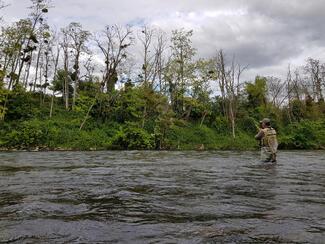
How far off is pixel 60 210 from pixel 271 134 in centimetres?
1117

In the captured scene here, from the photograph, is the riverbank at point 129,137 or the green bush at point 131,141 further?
the green bush at point 131,141

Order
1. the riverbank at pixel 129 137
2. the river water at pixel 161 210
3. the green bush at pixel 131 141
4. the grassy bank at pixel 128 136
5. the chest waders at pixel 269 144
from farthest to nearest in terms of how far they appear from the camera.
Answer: the green bush at pixel 131 141 < the grassy bank at pixel 128 136 < the riverbank at pixel 129 137 < the chest waders at pixel 269 144 < the river water at pixel 161 210

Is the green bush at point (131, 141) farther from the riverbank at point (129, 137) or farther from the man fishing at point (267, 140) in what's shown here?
the man fishing at point (267, 140)

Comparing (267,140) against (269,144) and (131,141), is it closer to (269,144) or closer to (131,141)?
(269,144)

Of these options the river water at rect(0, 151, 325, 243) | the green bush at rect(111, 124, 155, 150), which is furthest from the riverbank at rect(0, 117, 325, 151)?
the river water at rect(0, 151, 325, 243)

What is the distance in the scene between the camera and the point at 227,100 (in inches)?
2136

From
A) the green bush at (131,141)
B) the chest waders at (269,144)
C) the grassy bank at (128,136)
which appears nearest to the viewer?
the chest waders at (269,144)

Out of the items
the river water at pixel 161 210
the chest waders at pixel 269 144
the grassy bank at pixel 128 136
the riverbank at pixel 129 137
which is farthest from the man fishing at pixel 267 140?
the grassy bank at pixel 128 136

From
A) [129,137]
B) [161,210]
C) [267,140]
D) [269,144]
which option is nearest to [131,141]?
[129,137]

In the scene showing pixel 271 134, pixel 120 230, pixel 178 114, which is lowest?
pixel 120 230

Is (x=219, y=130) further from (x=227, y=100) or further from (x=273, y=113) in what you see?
(x=273, y=113)

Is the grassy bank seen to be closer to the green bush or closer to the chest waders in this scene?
the green bush

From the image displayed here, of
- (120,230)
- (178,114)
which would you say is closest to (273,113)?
(178,114)

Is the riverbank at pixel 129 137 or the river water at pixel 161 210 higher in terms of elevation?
the riverbank at pixel 129 137
